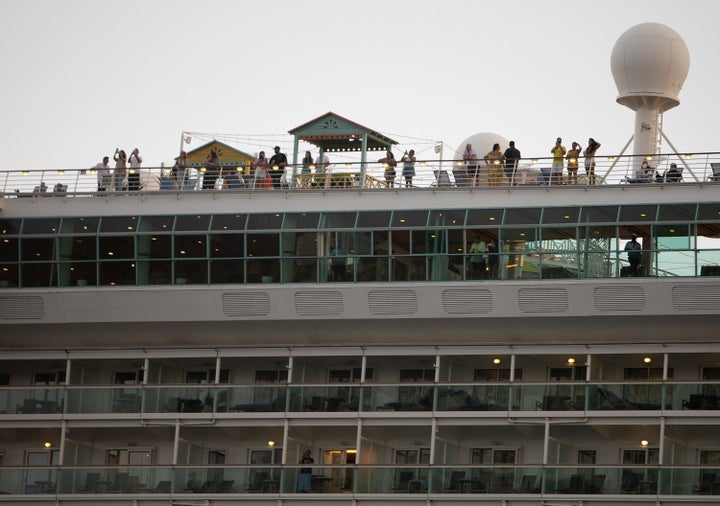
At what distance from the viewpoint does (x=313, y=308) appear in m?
48.3

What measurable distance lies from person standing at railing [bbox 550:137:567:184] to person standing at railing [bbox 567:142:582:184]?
0.90 ft

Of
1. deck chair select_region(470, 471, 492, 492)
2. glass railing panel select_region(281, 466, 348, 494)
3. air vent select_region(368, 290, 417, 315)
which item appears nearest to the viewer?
deck chair select_region(470, 471, 492, 492)

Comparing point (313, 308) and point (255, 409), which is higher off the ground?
point (313, 308)

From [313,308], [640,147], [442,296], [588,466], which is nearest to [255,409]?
[313,308]

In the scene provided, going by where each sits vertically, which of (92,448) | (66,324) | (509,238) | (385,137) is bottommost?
(92,448)

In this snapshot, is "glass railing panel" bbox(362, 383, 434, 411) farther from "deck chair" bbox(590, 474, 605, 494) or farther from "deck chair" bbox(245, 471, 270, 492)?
"deck chair" bbox(590, 474, 605, 494)

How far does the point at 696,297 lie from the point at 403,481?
10031mm

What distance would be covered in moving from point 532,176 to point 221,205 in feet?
32.1

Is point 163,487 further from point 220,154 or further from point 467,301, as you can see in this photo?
point 220,154

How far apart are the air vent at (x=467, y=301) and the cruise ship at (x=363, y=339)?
68 mm

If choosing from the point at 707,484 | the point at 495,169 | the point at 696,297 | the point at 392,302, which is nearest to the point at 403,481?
the point at 392,302

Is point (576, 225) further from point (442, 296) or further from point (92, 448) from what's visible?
point (92, 448)

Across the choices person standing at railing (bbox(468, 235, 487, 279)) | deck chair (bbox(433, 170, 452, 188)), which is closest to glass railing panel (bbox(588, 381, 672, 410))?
person standing at railing (bbox(468, 235, 487, 279))

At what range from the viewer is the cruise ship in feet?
150
